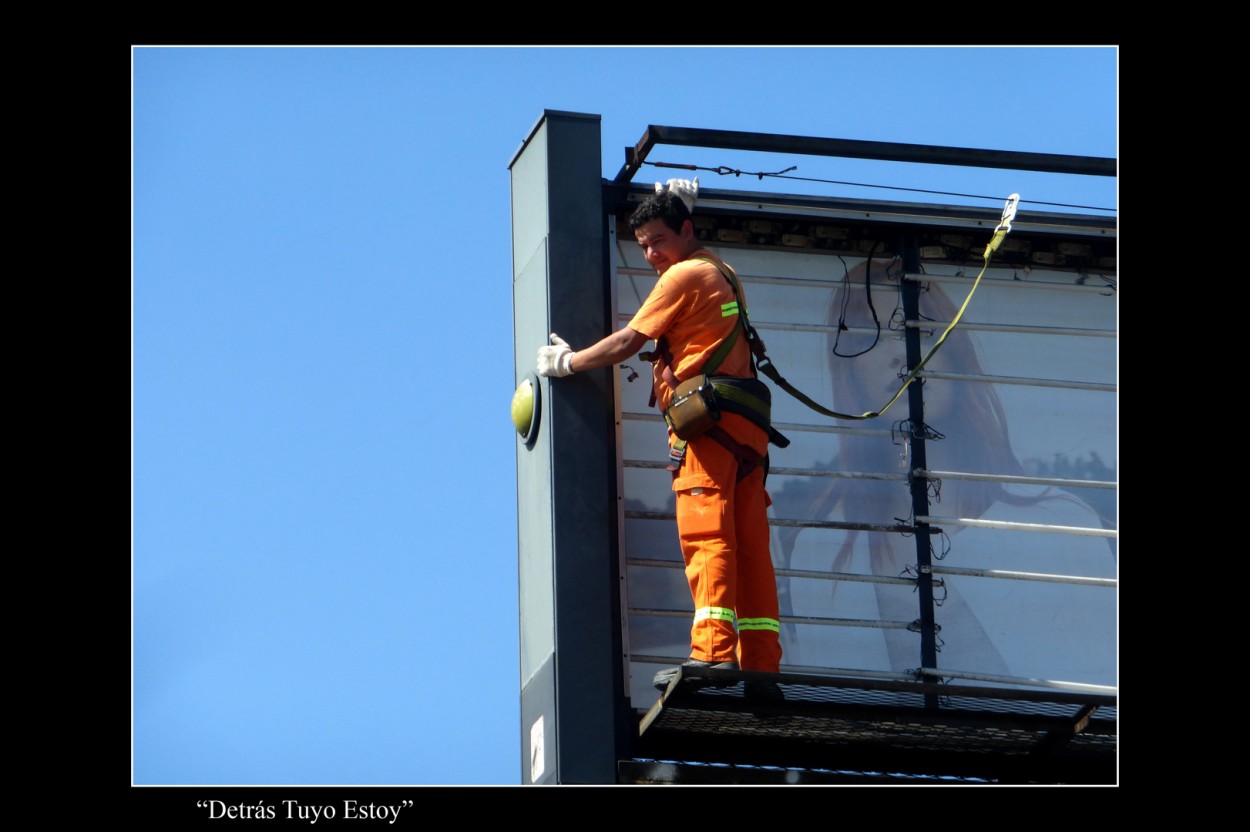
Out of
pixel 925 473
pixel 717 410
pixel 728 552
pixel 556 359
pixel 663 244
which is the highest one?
pixel 663 244

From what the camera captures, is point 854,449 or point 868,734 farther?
point 854,449

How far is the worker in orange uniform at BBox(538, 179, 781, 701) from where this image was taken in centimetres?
1292

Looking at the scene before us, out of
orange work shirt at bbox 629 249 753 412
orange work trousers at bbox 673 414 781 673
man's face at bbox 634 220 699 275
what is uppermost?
man's face at bbox 634 220 699 275

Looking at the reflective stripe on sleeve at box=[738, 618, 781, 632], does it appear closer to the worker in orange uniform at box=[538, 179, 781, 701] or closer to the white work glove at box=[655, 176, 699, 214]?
the worker in orange uniform at box=[538, 179, 781, 701]

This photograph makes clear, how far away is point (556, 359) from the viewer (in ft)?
45.0

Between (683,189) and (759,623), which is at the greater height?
(683,189)

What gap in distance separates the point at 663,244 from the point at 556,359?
957mm

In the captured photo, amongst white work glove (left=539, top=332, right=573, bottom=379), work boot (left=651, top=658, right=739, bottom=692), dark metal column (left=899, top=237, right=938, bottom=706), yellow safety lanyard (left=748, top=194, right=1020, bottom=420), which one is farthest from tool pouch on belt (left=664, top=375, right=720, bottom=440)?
dark metal column (left=899, top=237, right=938, bottom=706)

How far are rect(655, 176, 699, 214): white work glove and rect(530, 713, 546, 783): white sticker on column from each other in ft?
10.8

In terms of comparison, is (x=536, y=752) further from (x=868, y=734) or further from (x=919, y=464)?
(x=919, y=464)

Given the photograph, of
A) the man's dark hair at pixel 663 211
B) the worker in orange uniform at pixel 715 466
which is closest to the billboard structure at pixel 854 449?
the man's dark hair at pixel 663 211

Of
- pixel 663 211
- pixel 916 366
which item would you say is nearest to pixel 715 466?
pixel 663 211

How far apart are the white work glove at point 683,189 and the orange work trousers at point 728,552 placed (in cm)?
150
